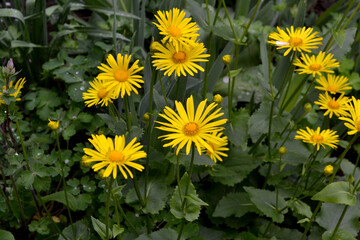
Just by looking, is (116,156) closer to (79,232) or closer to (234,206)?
(79,232)

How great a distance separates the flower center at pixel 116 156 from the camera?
3.05 ft

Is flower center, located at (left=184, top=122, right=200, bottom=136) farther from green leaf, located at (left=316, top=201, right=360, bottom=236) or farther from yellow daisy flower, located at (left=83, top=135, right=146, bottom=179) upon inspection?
green leaf, located at (left=316, top=201, right=360, bottom=236)

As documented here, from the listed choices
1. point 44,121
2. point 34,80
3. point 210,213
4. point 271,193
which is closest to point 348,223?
point 271,193

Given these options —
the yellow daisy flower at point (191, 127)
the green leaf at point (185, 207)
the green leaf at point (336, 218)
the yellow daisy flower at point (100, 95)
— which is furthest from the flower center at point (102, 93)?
the green leaf at point (336, 218)

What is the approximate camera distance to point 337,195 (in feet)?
3.73

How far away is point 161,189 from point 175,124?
46cm

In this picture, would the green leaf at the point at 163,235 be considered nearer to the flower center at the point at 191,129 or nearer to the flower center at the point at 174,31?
the flower center at the point at 191,129

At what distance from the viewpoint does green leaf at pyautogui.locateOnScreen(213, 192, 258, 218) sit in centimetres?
157

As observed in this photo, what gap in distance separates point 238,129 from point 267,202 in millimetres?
308

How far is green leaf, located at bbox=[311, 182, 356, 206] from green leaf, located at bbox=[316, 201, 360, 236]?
347mm

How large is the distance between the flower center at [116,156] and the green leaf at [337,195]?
561 mm

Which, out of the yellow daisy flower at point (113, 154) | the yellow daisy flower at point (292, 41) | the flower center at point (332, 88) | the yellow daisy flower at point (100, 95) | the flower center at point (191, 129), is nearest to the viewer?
the yellow daisy flower at point (113, 154)

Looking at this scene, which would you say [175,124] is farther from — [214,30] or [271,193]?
[271,193]

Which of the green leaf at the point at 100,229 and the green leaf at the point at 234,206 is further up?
the green leaf at the point at 100,229
